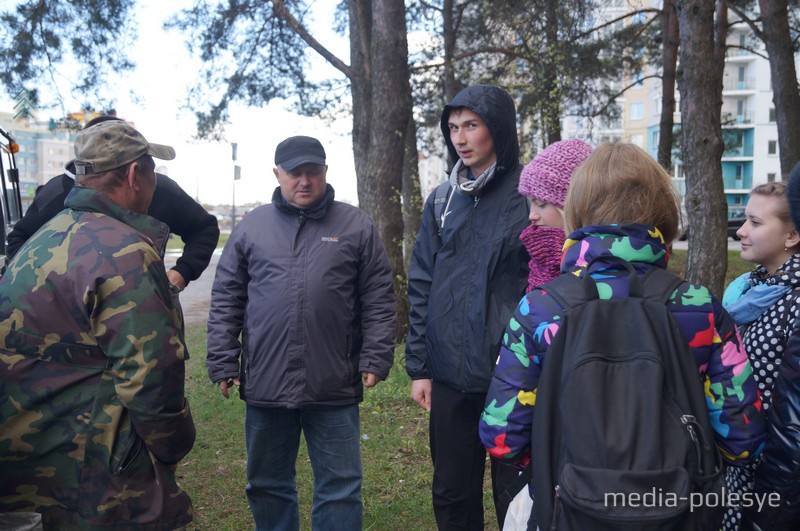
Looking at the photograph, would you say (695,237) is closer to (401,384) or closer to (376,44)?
(401,384)

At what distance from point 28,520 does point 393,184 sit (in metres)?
6.58

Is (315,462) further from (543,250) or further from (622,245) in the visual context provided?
(622,245)

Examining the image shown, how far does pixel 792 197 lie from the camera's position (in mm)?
2186

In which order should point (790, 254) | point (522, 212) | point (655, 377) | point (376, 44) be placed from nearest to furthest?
point (655, 377) < point (790, 254) < point (522, 212) < point (376, 44)

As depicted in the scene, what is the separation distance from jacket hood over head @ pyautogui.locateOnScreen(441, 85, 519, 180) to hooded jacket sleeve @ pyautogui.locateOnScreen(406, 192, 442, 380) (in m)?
0.39

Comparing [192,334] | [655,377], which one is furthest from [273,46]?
[655,377]

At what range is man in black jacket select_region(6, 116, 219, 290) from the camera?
399 centimetres

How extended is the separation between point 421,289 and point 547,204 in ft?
2.60

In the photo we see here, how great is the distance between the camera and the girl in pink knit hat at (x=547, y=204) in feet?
8.96

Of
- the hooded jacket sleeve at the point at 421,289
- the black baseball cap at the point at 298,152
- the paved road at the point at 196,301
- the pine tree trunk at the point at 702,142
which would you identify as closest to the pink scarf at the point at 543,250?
the hooded jacket sleeve at the point at 421,289

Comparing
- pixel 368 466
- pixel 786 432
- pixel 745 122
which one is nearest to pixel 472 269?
pixel 786 432

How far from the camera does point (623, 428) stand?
5.68 feet

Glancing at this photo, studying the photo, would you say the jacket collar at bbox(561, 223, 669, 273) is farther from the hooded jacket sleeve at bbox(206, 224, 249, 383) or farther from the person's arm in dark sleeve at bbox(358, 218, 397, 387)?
the hooded jacket sleeve at bbox(206, 224, 249, 383)

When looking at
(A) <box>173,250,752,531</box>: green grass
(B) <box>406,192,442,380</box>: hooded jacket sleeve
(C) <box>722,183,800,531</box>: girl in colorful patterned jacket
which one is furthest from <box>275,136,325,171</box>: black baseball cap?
(A) <box>173,250,752,531</box>: green grass
